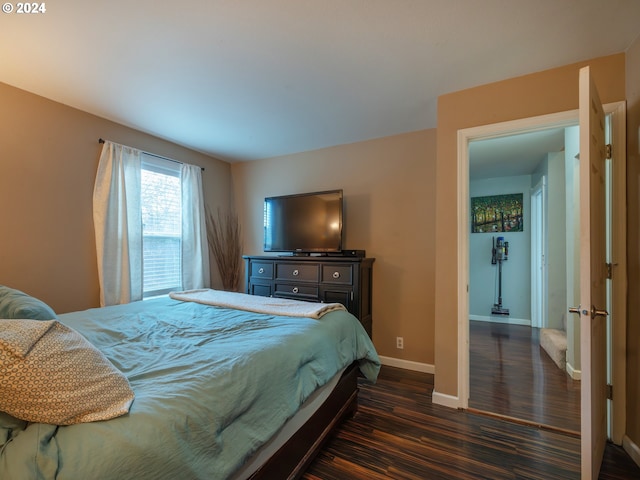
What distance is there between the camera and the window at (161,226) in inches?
120

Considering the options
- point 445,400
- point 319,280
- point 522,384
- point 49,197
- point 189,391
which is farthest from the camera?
point 319,280

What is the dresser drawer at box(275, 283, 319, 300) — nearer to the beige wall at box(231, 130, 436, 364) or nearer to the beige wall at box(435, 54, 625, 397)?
the beige wall at box(231, 130, 436, 364)

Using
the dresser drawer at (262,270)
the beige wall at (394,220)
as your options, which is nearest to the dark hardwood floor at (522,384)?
the beige wall at (394,220)

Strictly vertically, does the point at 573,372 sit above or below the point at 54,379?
below

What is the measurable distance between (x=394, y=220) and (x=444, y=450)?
2020mm

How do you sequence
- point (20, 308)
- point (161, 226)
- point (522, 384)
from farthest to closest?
point (161, 226) → point (522, 384) → point (20, 308)

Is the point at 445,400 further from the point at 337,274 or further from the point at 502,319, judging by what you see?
the point at 502,319

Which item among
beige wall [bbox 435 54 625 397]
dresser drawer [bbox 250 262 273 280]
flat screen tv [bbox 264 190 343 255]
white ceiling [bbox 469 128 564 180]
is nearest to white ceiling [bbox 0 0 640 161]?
beige wall [bbox 435 54 625 397]

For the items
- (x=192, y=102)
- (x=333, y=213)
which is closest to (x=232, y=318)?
(x=333, y=213)

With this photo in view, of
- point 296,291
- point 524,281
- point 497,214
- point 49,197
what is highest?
point 497,214

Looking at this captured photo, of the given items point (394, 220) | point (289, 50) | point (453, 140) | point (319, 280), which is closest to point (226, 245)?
point (319, 280)

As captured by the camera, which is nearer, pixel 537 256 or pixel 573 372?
pixel 573 372

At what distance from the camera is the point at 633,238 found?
1687 millimetres

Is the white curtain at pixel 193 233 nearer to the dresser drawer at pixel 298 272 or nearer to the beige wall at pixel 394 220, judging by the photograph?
the dresser drawer at pixel 298 272
